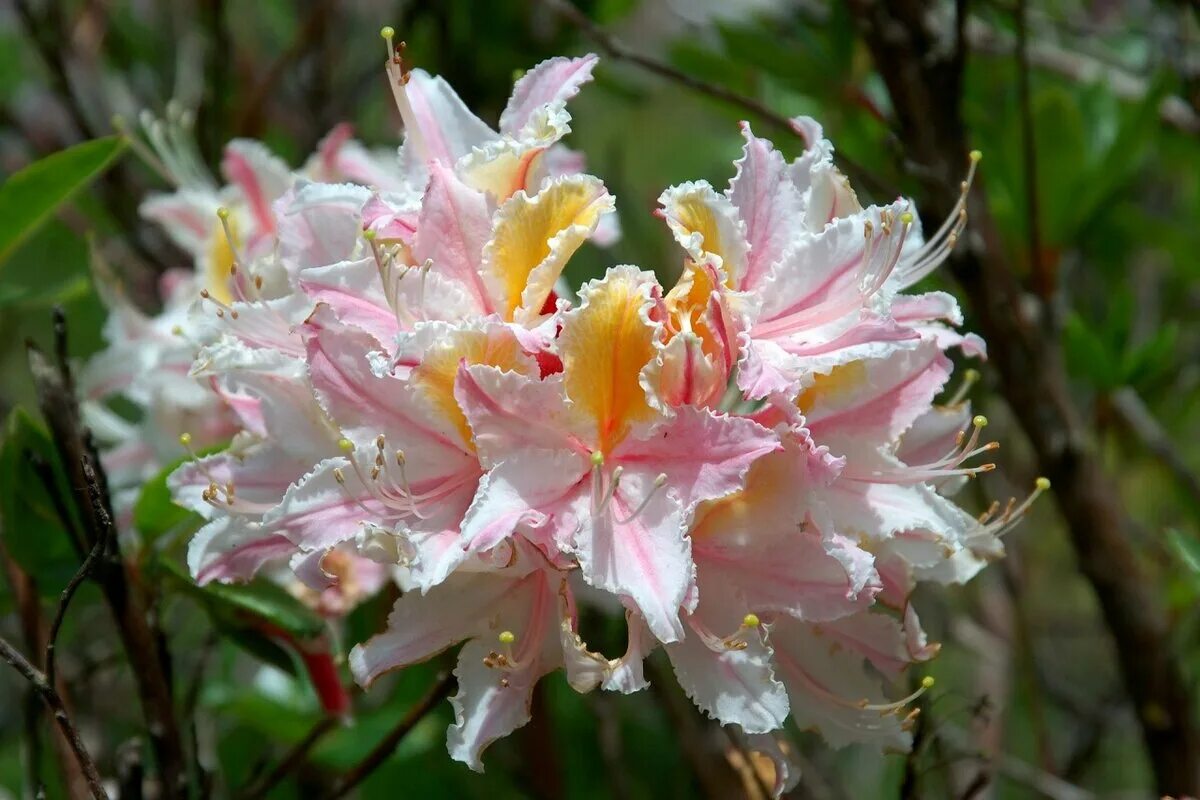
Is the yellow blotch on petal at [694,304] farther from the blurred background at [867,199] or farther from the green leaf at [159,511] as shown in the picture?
the green leaf at [159,511]

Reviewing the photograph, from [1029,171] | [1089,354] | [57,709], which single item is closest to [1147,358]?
[1089,354]

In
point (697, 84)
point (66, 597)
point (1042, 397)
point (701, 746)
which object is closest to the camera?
point (66, 597)

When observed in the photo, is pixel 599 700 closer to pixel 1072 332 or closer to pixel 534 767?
pixel 534 767

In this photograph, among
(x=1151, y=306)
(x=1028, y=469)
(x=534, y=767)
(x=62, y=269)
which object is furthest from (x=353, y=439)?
(x=1151, y=306)

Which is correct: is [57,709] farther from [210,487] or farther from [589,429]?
[589,429]

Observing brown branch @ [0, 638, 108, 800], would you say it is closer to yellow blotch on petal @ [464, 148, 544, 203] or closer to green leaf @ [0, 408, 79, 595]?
green leaf @ [0, 408, 79, 595]

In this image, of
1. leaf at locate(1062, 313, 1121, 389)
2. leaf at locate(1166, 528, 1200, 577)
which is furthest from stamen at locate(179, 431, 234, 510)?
leaf at locate(1062, 313, 1121, 389)
